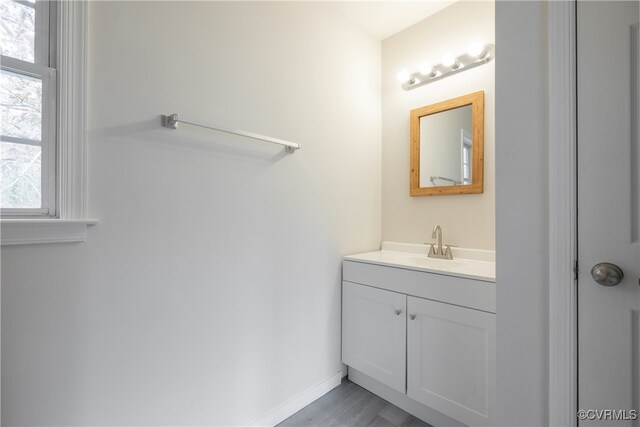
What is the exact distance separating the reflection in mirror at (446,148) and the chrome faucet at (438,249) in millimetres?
312

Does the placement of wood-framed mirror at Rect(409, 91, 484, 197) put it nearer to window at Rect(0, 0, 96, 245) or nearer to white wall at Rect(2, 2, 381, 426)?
white wall at Rect(2, 2, 381, 426)

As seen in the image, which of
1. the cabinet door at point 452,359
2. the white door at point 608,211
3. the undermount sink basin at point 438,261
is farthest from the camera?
the undermount sink basin at point 438,261

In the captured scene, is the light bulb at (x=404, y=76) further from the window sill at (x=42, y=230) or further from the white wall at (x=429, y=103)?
the window sill at (x=42, y=230)

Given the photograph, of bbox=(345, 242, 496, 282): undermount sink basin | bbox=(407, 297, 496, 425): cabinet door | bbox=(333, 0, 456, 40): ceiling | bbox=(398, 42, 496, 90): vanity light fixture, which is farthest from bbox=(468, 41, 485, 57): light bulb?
bbox=(407, 297, 496, 425): cabinet door

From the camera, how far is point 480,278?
4.25 ft

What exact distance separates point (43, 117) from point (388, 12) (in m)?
1.98

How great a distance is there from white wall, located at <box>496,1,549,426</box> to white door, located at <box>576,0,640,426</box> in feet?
0.30

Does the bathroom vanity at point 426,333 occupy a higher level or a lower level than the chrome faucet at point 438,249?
lower

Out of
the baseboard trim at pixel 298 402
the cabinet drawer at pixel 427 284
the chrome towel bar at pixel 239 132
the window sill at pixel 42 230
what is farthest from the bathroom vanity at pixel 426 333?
the window sill at pixel 42 230

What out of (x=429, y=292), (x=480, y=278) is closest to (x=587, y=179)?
(x=480, y=278)

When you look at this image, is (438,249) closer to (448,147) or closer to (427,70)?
(448,147)

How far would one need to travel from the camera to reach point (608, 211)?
844 mm

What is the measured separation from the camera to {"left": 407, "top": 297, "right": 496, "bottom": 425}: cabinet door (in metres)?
1.29

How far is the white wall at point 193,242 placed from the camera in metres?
0.96
